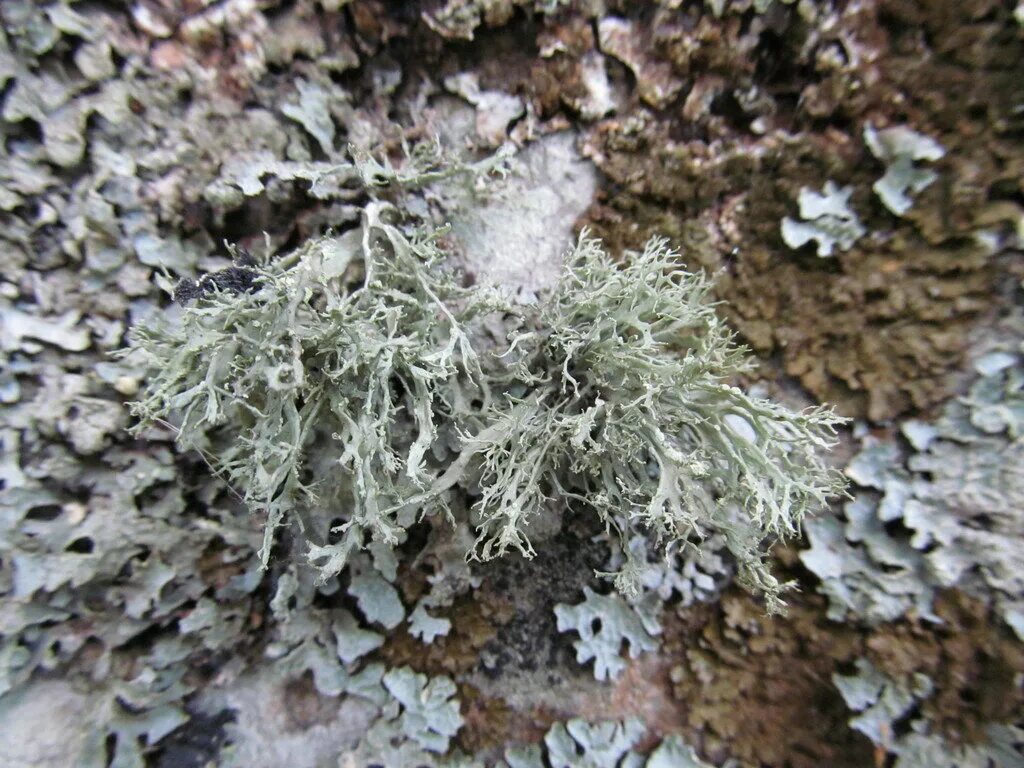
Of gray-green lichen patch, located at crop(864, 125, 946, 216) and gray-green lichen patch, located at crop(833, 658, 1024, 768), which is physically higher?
gray-green lichen patch, located at crop(864, 125, 946, 216)

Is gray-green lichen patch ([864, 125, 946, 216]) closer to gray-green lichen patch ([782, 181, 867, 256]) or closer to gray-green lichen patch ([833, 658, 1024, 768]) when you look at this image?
gray-green lichen patch ([782, 181, 867, 256])

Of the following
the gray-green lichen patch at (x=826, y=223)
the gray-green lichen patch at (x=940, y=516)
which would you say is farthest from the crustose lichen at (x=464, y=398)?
the gray-green lichen patch at (x=826, y=223)

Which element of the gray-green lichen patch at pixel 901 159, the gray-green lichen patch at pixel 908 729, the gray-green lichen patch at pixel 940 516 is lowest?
the gray-green lichen patch at pixel 908 729

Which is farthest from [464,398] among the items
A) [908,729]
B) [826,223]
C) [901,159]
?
[908,729]

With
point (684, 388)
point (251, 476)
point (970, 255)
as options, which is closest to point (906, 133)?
point (970, 255)

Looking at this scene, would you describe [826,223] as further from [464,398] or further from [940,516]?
[464,398]

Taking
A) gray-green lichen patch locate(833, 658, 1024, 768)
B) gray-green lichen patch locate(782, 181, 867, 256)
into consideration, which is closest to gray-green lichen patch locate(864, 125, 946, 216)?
gray-green lichen patch locate(782, 181, 867, 256)

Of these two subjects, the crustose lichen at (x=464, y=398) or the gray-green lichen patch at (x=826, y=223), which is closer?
the crustose lichen at (x=464, y=398)

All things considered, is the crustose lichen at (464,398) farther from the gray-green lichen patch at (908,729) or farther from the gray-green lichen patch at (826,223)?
the gray-green lichen patch at (908,729)

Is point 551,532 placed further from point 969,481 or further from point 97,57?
point 97,57

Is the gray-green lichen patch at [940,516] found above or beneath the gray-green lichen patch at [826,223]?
beneath
